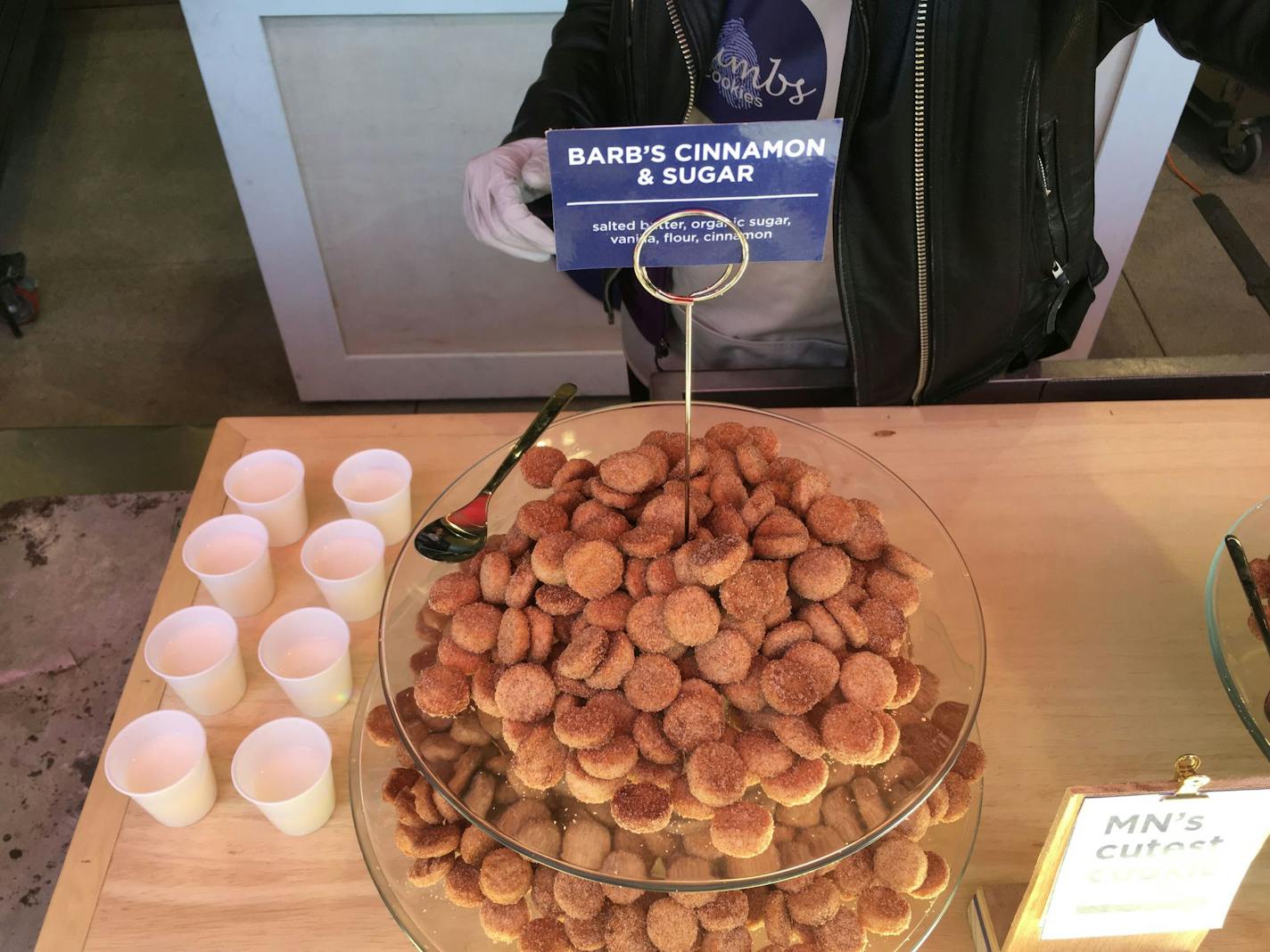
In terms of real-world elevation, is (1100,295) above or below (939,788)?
below

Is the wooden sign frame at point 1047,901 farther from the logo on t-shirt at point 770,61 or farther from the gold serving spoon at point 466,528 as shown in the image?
the logo on t-shirt at point 770,61

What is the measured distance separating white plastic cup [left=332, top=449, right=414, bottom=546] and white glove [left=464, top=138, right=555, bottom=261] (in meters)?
0.29

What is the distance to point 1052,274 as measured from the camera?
121cm

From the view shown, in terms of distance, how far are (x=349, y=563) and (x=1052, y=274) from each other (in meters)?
0.91

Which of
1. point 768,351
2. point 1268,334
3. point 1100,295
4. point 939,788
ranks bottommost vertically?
point 1268,334

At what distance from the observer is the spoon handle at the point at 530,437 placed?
90 centimetres

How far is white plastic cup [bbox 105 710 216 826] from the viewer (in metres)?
0.80

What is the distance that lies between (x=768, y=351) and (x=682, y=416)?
51 centimetres

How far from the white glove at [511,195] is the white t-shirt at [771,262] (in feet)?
0.79

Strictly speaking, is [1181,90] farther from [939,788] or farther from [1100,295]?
[939,788]

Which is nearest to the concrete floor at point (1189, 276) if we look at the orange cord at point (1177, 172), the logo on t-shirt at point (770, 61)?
the orange cord at point (1177, 172)

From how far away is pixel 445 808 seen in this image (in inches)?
29.6

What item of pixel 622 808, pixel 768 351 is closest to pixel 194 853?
pixel 622 808

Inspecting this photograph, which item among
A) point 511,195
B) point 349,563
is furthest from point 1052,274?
point 349,563
